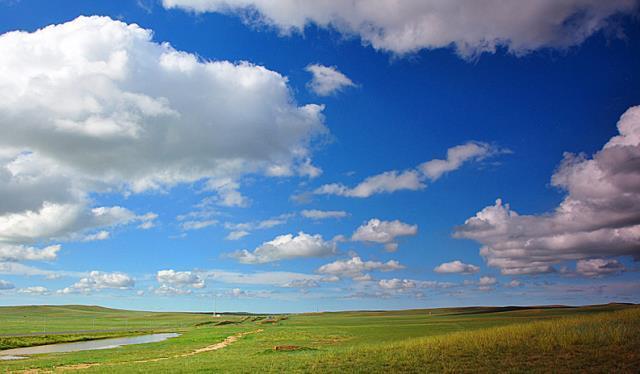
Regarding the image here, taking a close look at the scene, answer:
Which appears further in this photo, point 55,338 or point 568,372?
point 55,338

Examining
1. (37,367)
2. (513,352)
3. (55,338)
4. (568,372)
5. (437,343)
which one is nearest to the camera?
Answer: (568,372)

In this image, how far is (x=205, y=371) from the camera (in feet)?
94.9

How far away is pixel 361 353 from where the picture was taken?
108ft

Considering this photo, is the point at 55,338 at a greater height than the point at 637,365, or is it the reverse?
the point at 637,365

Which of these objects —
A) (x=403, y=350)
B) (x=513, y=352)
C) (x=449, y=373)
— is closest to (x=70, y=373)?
(x=403, y=350)

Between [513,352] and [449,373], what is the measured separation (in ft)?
25.0

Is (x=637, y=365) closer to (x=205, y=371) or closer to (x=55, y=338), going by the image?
(x=205, y=371)

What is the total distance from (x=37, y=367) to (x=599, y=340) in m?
43.7

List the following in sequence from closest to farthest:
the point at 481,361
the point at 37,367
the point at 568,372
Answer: the point at 568,372, the point at 481,361, the point at 37,367

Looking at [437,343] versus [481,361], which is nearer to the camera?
[481,361]

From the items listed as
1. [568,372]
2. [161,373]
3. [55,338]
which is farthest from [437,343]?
[55,338]

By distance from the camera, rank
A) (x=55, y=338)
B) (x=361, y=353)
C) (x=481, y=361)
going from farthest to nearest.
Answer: (x=55, y=338) < (x=361, y=353) < (x=481, y=361)

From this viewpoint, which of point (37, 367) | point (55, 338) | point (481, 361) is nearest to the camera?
point (481, 361)

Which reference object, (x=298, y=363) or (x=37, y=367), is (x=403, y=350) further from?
(x=37, y=367)
